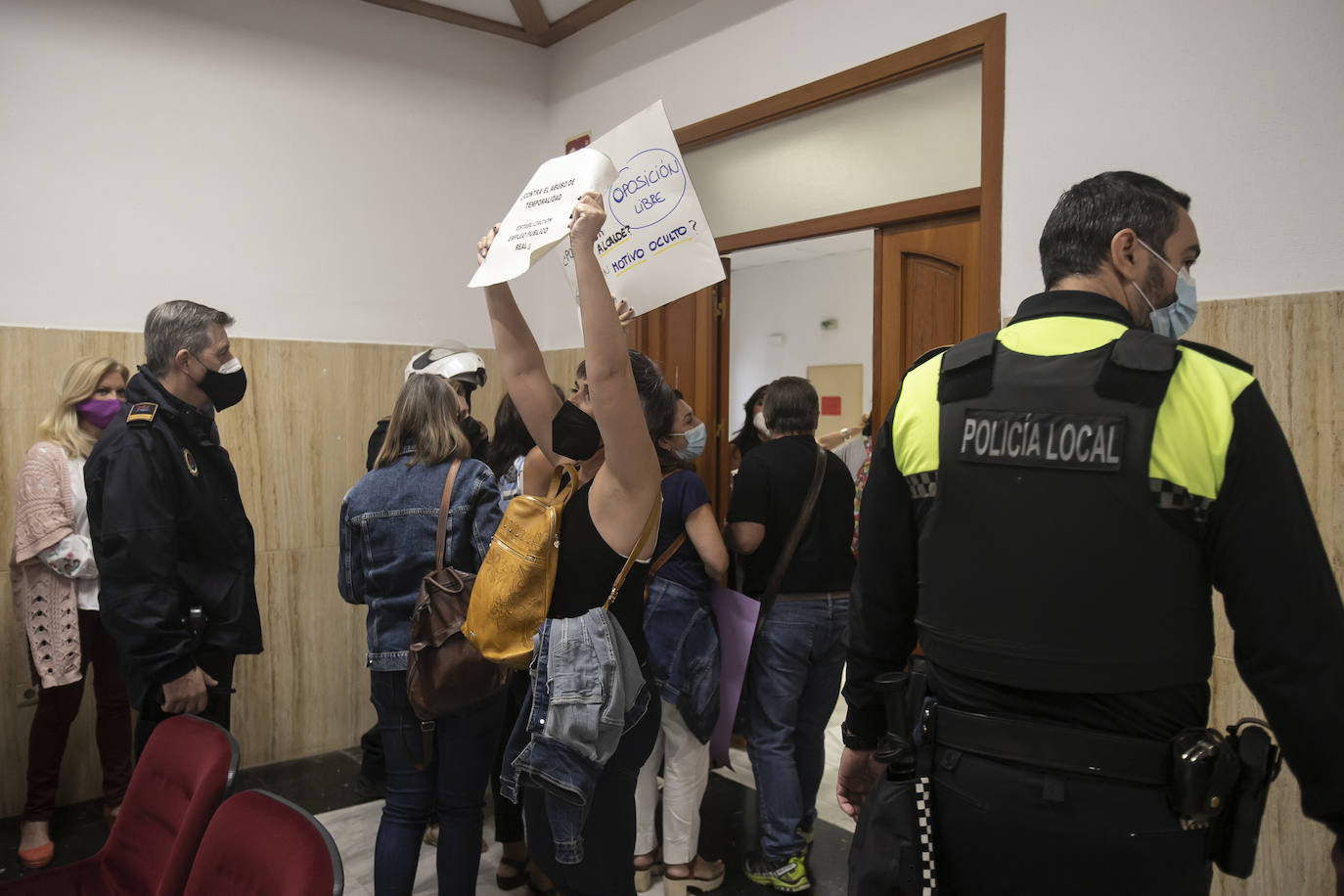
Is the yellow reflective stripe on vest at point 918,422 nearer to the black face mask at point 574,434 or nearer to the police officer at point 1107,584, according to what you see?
the police officer at point 1107,584

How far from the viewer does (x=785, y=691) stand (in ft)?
9.91

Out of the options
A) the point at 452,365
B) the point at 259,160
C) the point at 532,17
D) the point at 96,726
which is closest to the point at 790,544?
the point at 452,365

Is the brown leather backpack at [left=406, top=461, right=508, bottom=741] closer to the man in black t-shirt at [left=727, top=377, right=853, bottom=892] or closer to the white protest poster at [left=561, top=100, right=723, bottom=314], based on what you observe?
the white protest poster at [left=561, top=100, right=723, bottom=314]

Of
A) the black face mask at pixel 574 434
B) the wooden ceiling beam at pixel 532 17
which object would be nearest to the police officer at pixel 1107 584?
the black face mask at pixel 574 434

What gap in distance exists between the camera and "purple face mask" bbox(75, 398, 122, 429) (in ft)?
10.8

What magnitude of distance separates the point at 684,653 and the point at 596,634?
119 centimetres

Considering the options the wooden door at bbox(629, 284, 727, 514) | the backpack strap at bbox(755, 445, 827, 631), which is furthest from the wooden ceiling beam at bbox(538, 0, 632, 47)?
the backpack strap at bbox(755, 445, 827, 631)

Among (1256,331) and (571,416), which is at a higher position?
(1256,331)

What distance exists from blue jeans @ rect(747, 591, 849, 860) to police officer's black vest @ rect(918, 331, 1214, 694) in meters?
1.63

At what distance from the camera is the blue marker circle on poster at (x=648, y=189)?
207 centimetres

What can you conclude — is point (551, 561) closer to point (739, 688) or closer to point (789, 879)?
point (739, 688)

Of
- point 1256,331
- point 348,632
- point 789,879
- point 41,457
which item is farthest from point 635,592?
point 348,632

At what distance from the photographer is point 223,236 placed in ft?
13.2

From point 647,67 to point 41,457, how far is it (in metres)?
3.09
